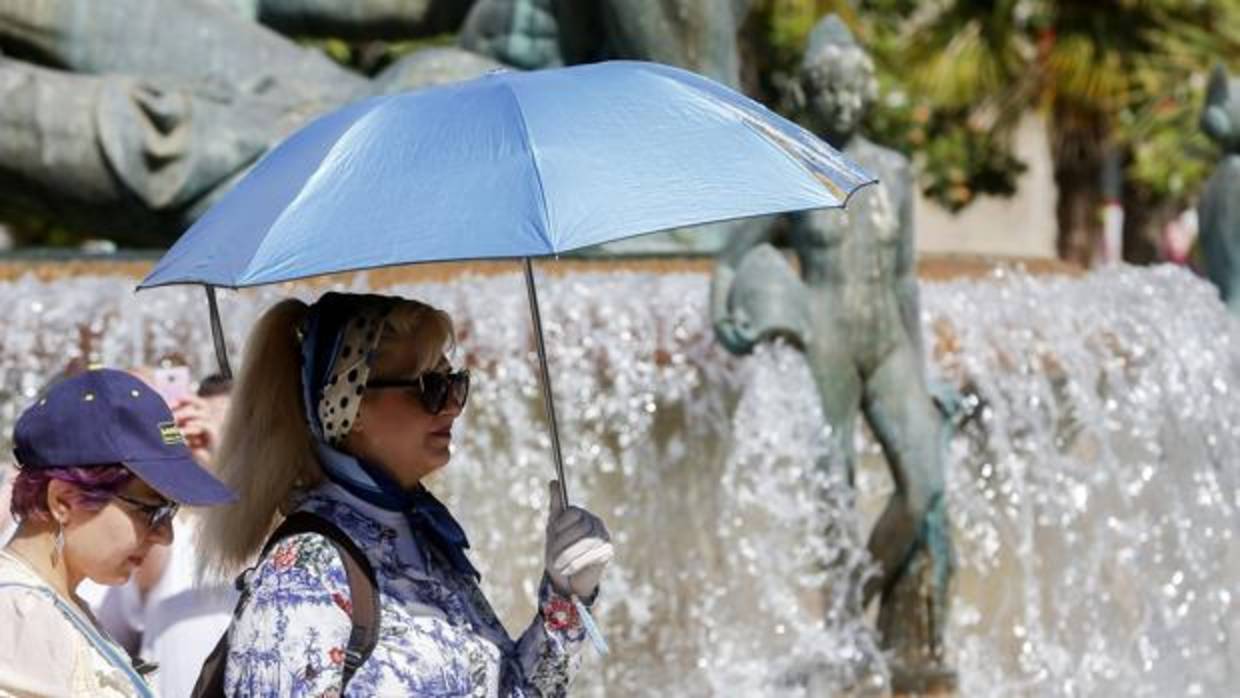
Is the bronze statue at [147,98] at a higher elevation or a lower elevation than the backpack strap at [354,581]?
higher

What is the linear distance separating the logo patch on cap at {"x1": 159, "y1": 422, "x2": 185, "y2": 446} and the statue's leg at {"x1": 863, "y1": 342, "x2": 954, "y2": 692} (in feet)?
15.6

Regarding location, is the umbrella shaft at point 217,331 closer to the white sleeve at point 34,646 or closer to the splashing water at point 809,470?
the white sleeve at point 34,646

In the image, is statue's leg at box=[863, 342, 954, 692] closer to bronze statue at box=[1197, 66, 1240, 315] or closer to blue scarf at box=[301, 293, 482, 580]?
bronze statue at box=[1197, 66, 1240, 315]

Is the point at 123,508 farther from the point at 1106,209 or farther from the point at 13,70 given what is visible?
the point at 1106,209

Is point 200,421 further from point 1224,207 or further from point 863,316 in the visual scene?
point 1224,207

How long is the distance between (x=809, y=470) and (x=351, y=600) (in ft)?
16.1

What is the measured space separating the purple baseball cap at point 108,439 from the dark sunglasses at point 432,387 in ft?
0.92

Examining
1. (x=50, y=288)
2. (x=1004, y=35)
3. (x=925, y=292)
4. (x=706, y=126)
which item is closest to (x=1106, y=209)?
(x=1004, y=35)

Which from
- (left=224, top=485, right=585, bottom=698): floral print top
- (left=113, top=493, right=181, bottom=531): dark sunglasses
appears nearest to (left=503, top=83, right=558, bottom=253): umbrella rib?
(left=224, top=485, right=585, bottom=698): floral print top

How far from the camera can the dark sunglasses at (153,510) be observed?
12.8ft

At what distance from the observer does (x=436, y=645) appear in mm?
3943

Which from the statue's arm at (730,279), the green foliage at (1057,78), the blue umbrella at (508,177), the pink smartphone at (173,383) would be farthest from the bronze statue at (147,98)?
the green foliage at (1057,78)

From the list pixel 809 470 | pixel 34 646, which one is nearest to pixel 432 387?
pixel 34 646

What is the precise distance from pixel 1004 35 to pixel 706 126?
22.1m
